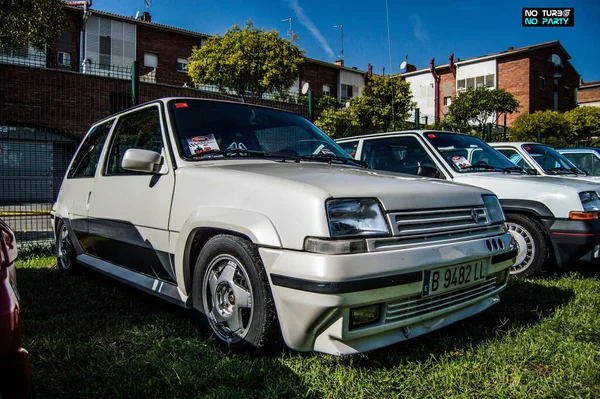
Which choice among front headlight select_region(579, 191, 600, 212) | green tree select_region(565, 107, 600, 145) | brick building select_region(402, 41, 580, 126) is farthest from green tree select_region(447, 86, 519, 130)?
front headlight select_region(579, 191, 600, 212)

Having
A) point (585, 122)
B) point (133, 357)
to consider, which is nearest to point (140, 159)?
point (133, 357)

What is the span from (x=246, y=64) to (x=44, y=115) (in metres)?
9.99

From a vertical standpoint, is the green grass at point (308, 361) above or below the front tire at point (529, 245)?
below

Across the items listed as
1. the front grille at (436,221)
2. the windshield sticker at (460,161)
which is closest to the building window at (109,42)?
the windshield sticker at (460,161)

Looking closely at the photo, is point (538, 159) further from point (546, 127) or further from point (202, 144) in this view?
point (546, 127)

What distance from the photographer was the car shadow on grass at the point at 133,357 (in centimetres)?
215

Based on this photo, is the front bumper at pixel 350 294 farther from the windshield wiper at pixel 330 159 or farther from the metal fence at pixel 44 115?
the metal fence at pixel 44 115

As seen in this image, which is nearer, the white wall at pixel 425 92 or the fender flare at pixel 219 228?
the fender flare at pixel 219 228

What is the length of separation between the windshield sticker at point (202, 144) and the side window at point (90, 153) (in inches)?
57.6

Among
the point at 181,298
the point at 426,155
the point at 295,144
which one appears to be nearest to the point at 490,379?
the point at 181,298

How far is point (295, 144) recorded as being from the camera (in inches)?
141

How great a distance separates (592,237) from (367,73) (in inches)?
1462

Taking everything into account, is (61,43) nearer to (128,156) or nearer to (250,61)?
(250,61)

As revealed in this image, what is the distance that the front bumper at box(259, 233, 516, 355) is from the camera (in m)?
2.03
